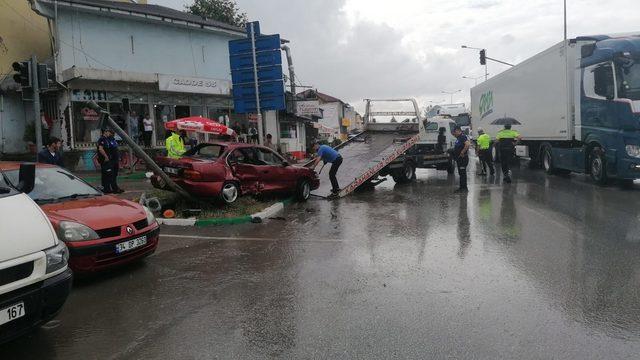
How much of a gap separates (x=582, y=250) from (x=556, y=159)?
36.2 feet

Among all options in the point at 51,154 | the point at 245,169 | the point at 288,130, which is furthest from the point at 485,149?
the point at 288,130

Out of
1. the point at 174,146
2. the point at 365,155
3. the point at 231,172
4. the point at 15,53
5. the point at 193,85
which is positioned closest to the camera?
the point at 231,172

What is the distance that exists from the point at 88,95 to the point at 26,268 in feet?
55.4

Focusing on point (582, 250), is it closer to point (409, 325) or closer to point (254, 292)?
point (409, 325)

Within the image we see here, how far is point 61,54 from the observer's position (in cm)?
1858

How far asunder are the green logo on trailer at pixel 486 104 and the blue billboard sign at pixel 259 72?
12.9m

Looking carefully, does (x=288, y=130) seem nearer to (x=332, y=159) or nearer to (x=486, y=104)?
(x=486, y=104)

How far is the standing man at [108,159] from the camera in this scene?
38.9ft

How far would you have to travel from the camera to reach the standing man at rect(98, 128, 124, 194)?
11844 mm

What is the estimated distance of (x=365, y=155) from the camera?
605 inches

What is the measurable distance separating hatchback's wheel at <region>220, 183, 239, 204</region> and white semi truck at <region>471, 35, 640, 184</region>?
10.2 meters

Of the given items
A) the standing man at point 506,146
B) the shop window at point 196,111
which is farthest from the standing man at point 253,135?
the standing man at point 506,146

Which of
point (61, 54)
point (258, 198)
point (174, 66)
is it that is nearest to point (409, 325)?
point (258, 198)

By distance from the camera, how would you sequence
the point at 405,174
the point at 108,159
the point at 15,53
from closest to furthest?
the point at 108,159, the point at 405,174, the point at 15,53
